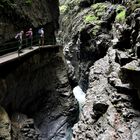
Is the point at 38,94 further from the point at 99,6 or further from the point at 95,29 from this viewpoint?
the point at 99,6

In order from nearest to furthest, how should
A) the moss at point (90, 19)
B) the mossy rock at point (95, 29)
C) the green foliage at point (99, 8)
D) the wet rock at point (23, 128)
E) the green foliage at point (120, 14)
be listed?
the wet rock at point (23, 128)
the green foliage at point (120, 14)
the mossy rock at point (95, 29)
the moss at point (90, 19)
the green foliage at point (99, 8)

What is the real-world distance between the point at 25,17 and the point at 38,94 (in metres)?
8.68

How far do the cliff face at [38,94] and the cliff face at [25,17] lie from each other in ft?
11.1

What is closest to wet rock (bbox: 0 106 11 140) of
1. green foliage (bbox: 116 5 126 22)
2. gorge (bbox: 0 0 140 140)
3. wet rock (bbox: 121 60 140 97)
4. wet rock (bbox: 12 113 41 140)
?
gorge (bbox: 0 0 140 140)

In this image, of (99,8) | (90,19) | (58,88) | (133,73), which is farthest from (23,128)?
(99,8)

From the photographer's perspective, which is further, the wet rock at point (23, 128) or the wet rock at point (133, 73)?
the wet rock at point (23, 128)

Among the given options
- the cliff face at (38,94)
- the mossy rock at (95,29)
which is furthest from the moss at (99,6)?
the cliff face at (38,94)

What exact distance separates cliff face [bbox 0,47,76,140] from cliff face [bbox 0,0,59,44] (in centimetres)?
337

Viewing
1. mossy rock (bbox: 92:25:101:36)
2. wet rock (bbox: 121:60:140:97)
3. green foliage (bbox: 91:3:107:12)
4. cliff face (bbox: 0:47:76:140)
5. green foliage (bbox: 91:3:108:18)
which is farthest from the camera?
green foliage (bbox: 91:3:107:12)

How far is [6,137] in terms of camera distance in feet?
74.0

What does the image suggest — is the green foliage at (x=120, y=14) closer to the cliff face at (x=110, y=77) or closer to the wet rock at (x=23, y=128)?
the cliff face at (x=110, y=77)

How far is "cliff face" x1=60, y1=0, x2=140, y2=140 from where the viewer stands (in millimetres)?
22031

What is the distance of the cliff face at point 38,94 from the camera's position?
86.3 ft

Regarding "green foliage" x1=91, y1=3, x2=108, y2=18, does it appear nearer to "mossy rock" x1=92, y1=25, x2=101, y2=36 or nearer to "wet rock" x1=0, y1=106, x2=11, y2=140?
"mossy rock" x1=92, y1=25, x2=101, y2=36
